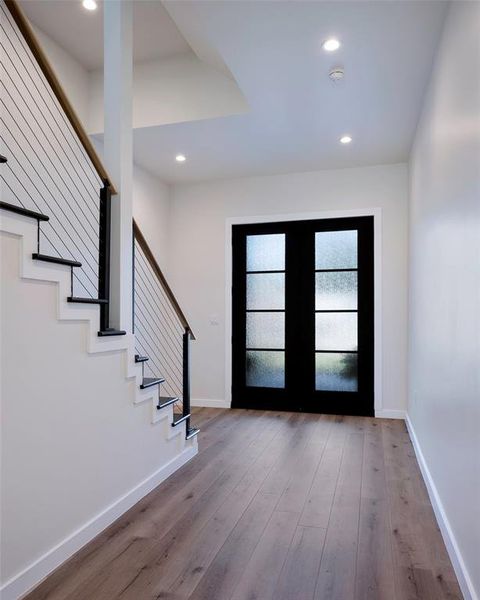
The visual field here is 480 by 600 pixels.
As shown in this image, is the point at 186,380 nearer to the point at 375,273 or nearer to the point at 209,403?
the point at 209,403

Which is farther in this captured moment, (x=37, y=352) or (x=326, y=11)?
(x=326, y=11)

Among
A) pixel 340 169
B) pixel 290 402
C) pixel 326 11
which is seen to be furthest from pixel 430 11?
pixel 290 402

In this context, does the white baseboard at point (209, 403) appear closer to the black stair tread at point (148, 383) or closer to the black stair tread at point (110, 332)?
the black stair tread at point (148, 383)

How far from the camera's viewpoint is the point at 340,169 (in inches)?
195

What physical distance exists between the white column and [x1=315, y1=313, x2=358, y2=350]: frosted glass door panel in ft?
9.23

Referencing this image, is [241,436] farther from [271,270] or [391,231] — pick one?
[391,231]

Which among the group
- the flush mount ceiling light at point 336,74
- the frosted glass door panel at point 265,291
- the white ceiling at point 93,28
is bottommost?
the frosted glass door panel at point 265,291

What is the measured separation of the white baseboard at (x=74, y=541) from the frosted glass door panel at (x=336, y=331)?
2.51 m

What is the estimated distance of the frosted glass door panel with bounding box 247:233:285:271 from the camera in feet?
17.0

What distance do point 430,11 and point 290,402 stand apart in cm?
395

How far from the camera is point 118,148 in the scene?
2697 millimetres

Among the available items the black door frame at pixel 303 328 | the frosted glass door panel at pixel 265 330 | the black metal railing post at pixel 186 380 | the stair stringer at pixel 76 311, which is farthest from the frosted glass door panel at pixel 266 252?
the stair stringer at pixel 76 311

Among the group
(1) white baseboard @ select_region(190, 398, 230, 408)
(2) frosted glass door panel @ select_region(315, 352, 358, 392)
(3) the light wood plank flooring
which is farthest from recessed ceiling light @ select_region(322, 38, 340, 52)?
(1) white baseboard @ select_region(190, 398, 230, 408)

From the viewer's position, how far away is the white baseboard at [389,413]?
15.4 feet
